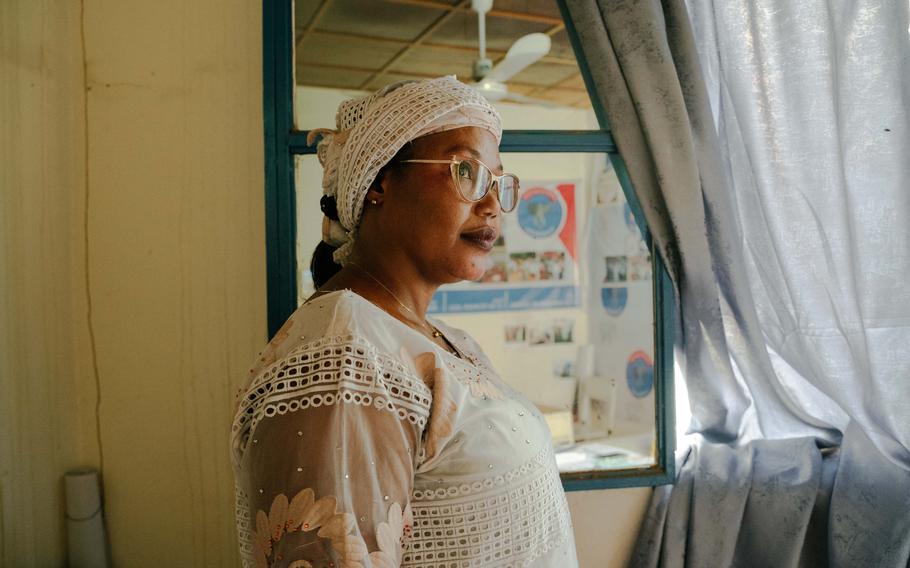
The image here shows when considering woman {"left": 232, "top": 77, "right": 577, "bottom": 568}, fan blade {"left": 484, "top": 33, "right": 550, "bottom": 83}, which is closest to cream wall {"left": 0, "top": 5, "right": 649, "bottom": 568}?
woman {"left": 232, "top": 77, "right": 577, "bottom": 568}

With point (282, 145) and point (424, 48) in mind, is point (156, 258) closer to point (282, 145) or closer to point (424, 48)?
point (282, 145)

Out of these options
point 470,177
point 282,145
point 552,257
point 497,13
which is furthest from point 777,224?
point 282,145

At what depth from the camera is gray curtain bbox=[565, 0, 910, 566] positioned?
4.85 ft

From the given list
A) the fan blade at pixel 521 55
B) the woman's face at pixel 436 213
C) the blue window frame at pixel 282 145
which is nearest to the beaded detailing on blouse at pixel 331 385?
the woman's face at pixel 436 213

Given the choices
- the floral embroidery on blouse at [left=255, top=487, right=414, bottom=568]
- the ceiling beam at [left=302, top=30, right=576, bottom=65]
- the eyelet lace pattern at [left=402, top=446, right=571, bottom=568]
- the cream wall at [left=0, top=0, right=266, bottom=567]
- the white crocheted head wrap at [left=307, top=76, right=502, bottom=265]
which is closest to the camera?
the floral embroidery on blouse at [left=255, top=487, right=414, bottom=568]

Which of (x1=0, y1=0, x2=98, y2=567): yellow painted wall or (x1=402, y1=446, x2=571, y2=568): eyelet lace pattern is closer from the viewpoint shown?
(x1=402, y1=446, x2=571, y2=568): eyelet lace pattern

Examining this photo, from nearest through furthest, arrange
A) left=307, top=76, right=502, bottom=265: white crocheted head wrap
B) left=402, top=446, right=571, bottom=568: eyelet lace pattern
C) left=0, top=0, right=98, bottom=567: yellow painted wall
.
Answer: left=402, top=446, right=571, bottom=568: eyelet lace pattern < left=307, top=76, right=502, bottom=265: white crocheted head wrap < left=0, top=0, right=98, bottom=567: yellow painted wall

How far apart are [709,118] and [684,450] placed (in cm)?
83

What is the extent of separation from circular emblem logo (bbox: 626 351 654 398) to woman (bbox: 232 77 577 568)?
2.05 ft

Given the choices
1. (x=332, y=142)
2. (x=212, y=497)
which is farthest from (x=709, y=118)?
(x=212, y=497)

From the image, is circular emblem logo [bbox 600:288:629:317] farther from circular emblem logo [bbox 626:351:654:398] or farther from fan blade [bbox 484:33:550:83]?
fan blade [bbox 484:33:550:83]

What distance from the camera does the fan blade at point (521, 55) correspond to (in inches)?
61.7

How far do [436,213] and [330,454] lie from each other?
0.42 m

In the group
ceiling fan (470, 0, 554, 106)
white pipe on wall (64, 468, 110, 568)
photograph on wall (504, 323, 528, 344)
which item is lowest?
white pipe on wall (64, 468, 110, 568)
